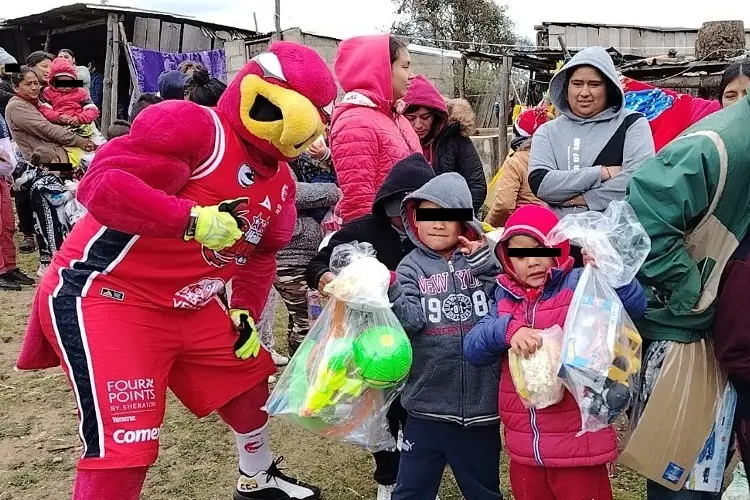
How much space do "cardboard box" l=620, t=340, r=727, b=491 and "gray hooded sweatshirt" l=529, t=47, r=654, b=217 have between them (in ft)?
3.33

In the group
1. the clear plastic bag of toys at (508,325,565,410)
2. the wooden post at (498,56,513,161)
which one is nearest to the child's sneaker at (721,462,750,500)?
the clear plastic bag of toys at (508,325,565,410)

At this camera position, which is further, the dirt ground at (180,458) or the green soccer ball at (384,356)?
the dirt ground at (180,458)

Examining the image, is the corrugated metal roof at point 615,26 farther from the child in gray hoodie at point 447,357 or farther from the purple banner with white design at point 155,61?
the child in gray hoodie at point 447,357

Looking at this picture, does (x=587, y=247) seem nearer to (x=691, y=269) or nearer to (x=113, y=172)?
(x=691, y=269)

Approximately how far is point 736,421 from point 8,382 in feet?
14.8

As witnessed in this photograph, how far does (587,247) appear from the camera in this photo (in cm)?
204

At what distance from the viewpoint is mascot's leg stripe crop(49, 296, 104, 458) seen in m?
2.19

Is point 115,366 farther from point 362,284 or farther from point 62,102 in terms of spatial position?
point 62,102

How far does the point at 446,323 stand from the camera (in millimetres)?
2365

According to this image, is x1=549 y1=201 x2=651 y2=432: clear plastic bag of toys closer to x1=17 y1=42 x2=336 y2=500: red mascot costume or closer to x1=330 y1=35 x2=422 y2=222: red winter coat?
x1=17 y1=42 x2=336 y2=500: red mascot costume

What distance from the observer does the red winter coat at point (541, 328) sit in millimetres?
2059

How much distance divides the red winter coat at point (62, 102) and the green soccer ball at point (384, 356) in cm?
594

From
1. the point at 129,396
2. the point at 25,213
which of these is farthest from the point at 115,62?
the point at 129,396

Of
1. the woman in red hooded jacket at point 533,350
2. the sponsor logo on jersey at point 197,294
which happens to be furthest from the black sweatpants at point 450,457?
the sponsor logo on jersey at point 197,294
